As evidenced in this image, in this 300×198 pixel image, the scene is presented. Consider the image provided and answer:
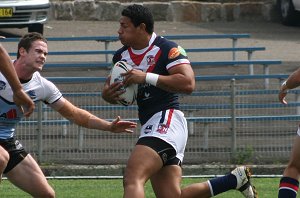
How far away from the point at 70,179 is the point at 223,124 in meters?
2.16

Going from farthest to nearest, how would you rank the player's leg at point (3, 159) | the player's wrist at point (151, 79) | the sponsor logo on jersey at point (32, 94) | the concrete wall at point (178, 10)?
the concrete wall at point (178, 10) → the sponsor logo on jersey at point (32, 94) → the player's wrist at point (151, 79) → the player's leg at point (3, 159)

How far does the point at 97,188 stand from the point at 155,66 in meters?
4.02

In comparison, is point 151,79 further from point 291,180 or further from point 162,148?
point 291,180

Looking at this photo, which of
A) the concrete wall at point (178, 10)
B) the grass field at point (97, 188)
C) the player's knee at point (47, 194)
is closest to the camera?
the player's knee at point (47, 194)

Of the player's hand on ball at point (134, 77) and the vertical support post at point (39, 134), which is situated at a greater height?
the player's hand on ball at point (134, 77)

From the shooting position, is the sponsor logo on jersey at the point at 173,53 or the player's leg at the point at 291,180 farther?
the player's leg at the point at 291,180

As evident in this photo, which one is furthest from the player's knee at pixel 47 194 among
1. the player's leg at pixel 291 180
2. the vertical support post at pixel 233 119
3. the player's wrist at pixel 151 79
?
the vertical support post at pixel 233 119

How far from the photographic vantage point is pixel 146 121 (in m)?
9.32

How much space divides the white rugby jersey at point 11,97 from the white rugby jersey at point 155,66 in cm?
79

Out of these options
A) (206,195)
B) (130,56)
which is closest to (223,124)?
(206,195)

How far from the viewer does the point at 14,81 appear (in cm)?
822

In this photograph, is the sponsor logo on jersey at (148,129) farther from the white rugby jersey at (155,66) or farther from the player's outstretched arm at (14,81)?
the player's outstretched arm at (14,81)

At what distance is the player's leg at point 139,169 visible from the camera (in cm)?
873

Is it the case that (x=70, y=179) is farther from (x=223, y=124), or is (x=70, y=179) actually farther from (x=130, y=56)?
(x=130, y=56)
